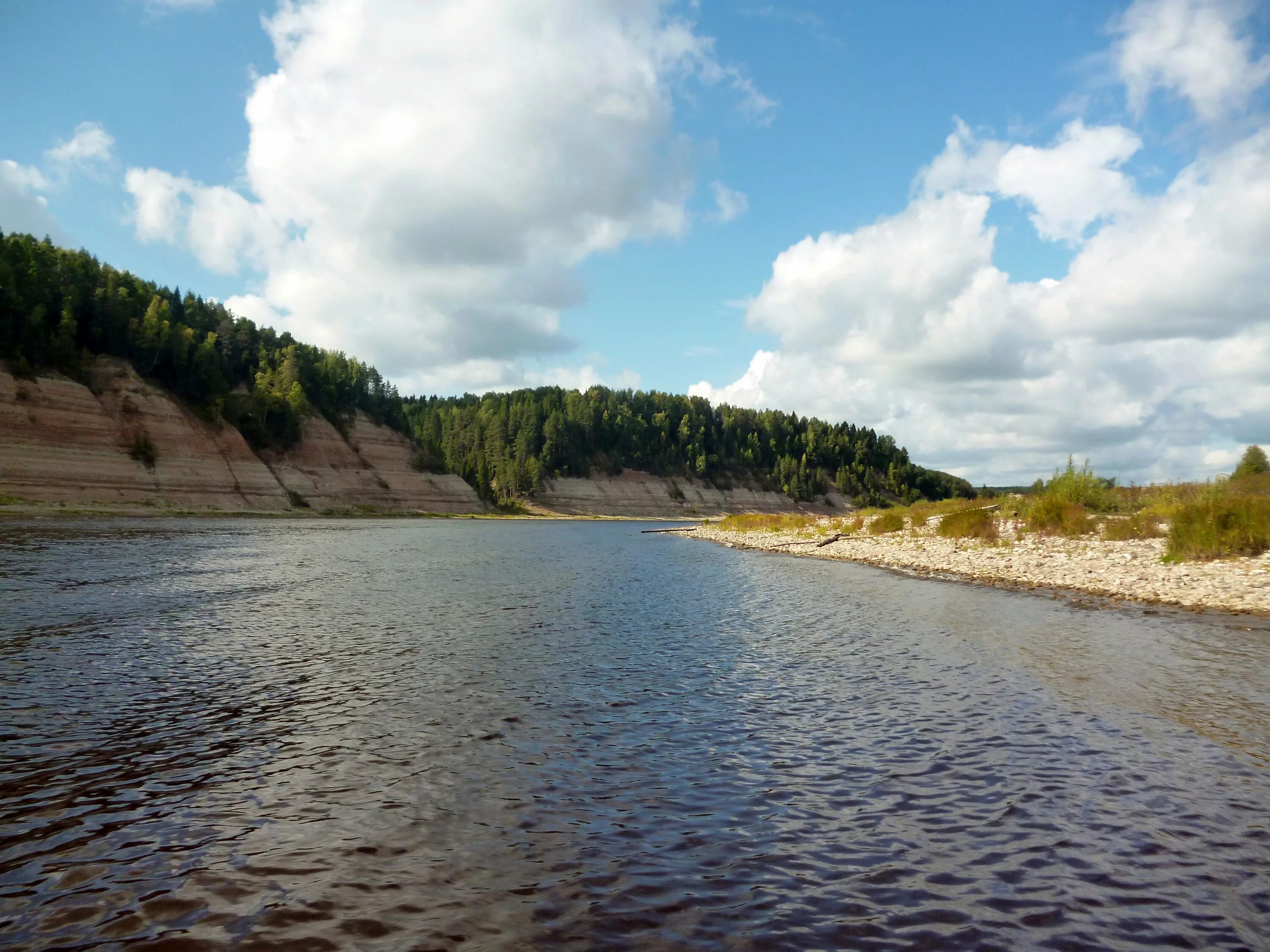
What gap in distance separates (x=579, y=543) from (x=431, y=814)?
5522cm

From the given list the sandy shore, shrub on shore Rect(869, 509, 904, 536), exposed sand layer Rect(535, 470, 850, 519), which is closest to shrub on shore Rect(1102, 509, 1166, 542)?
the sandy shore

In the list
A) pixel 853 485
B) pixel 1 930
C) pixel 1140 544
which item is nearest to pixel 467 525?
pixel 1140 544

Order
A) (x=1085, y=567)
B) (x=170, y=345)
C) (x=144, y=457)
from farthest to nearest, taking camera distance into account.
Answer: (x=170, y=345)
(x=144, y=457)
(x=1085, y=567)

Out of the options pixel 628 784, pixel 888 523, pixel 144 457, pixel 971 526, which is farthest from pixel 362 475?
pixel 628 784

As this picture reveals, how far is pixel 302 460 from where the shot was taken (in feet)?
312

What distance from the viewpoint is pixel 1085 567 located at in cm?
2648

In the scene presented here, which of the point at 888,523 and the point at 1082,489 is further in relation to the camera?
the point at 888,523

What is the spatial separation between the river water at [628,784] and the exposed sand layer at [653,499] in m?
134

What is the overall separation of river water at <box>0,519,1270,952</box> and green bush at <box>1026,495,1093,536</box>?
50.4ft

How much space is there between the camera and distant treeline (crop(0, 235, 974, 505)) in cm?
7819

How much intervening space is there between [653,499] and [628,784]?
508 ft

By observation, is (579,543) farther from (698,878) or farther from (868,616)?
(698,878)

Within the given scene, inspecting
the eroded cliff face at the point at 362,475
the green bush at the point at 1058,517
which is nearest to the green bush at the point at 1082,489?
the green bush at the point at 1058,517

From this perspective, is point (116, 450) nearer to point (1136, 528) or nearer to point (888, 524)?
point (888, 524)
